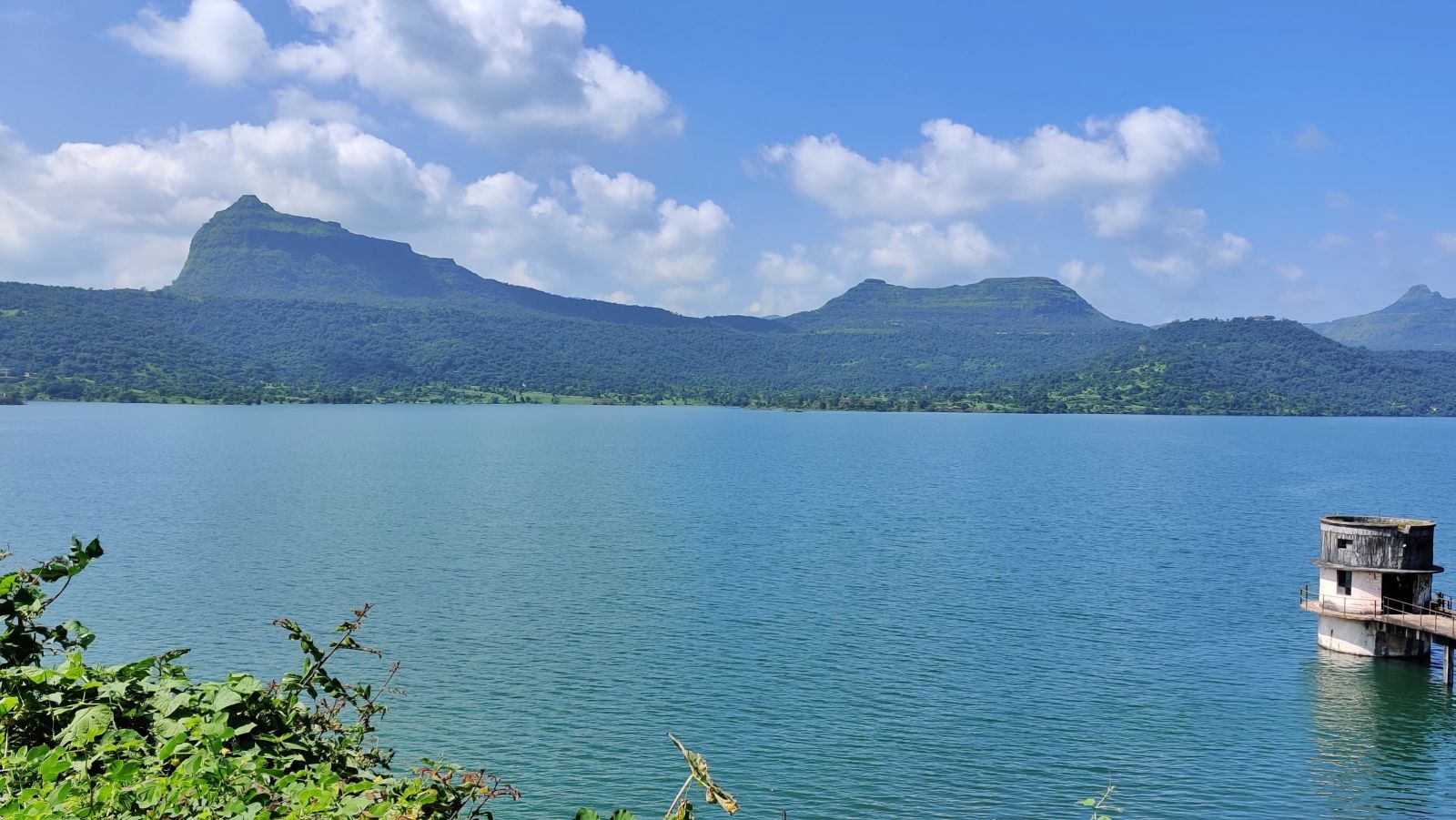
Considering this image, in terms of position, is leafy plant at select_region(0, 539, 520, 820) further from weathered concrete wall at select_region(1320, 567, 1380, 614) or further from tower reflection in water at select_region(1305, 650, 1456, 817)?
weathered concrete wall at select_region(1320, 567, 1380, 614)

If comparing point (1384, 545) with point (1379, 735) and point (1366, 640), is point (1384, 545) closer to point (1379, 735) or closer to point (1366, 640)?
point (1366, 640)

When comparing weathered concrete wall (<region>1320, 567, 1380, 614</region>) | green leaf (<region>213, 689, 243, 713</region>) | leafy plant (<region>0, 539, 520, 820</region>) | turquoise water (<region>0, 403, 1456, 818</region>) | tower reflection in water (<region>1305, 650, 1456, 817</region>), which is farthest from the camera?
weathered concrete wall (<region>1320, 567, 1380, 614</region>)

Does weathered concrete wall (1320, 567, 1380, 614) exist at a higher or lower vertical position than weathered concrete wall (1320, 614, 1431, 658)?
higher

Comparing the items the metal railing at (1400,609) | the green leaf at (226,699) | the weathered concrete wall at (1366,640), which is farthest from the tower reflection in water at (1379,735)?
the green leaf at (226,699)

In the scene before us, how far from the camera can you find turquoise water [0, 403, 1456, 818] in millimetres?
26391

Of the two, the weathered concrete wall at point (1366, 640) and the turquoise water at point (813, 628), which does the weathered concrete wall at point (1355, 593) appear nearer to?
the weathered concrete wall at point (1366, 640)

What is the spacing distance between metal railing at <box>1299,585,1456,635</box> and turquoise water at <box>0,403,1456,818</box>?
191cm

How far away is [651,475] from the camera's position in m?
106

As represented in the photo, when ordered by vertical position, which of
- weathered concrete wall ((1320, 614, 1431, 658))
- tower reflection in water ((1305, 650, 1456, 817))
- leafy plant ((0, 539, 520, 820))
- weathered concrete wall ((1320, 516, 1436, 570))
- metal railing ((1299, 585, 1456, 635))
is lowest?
tower reflection in water ((1305, 650, 1456, 817))

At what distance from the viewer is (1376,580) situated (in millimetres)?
35594

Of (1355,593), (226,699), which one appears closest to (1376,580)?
(1355,593)

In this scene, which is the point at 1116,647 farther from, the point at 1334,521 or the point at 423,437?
the point at 423,437

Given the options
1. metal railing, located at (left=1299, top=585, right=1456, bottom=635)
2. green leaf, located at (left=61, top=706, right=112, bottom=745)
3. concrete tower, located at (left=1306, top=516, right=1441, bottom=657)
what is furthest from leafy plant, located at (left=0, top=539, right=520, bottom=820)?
metal railing, located at (left=1299, top=585, right=1456, bottom=635)

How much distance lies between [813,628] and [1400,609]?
21.5 metres
